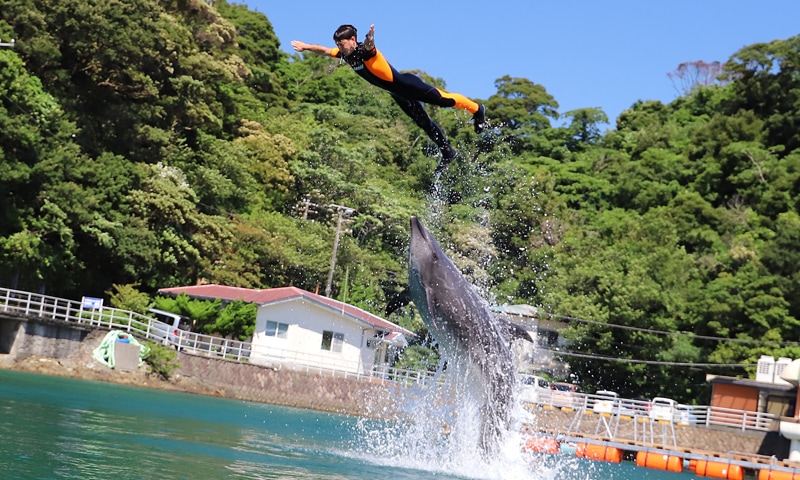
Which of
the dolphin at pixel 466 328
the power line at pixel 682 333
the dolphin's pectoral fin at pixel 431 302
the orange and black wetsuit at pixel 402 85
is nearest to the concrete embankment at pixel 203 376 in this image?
the power line at pixel 682 333

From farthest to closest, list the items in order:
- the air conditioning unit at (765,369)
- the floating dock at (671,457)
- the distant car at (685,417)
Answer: the air conditioning unit at (765,369) → the distant car at (685,417) → the floating dock at (671,457)

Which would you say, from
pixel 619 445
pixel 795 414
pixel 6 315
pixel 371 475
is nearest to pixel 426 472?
pixel 371 475

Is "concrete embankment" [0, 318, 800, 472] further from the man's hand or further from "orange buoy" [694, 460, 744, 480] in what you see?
the man's hand

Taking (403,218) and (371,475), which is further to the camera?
(403,218)

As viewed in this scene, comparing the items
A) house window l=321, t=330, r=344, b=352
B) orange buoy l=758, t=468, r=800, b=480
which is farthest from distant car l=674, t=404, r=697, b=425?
house window l=321, t=330, r=344, b=352

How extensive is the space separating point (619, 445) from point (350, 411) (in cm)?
1064

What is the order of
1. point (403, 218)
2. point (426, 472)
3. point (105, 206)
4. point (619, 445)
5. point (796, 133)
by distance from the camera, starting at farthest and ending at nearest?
point (796, 133), point (403, 218), point (105, 206), point (619, 445), point (426, 472)

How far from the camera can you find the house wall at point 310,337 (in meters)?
42.3

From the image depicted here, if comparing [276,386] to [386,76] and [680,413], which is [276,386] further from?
[386,76]

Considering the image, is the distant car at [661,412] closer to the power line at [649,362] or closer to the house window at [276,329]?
the power line at [649,362]

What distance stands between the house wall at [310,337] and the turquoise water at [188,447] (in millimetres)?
13471

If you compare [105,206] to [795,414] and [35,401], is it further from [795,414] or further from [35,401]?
[795,414]

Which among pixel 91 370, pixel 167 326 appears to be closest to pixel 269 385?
pixel 167 326

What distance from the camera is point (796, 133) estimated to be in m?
64.7
